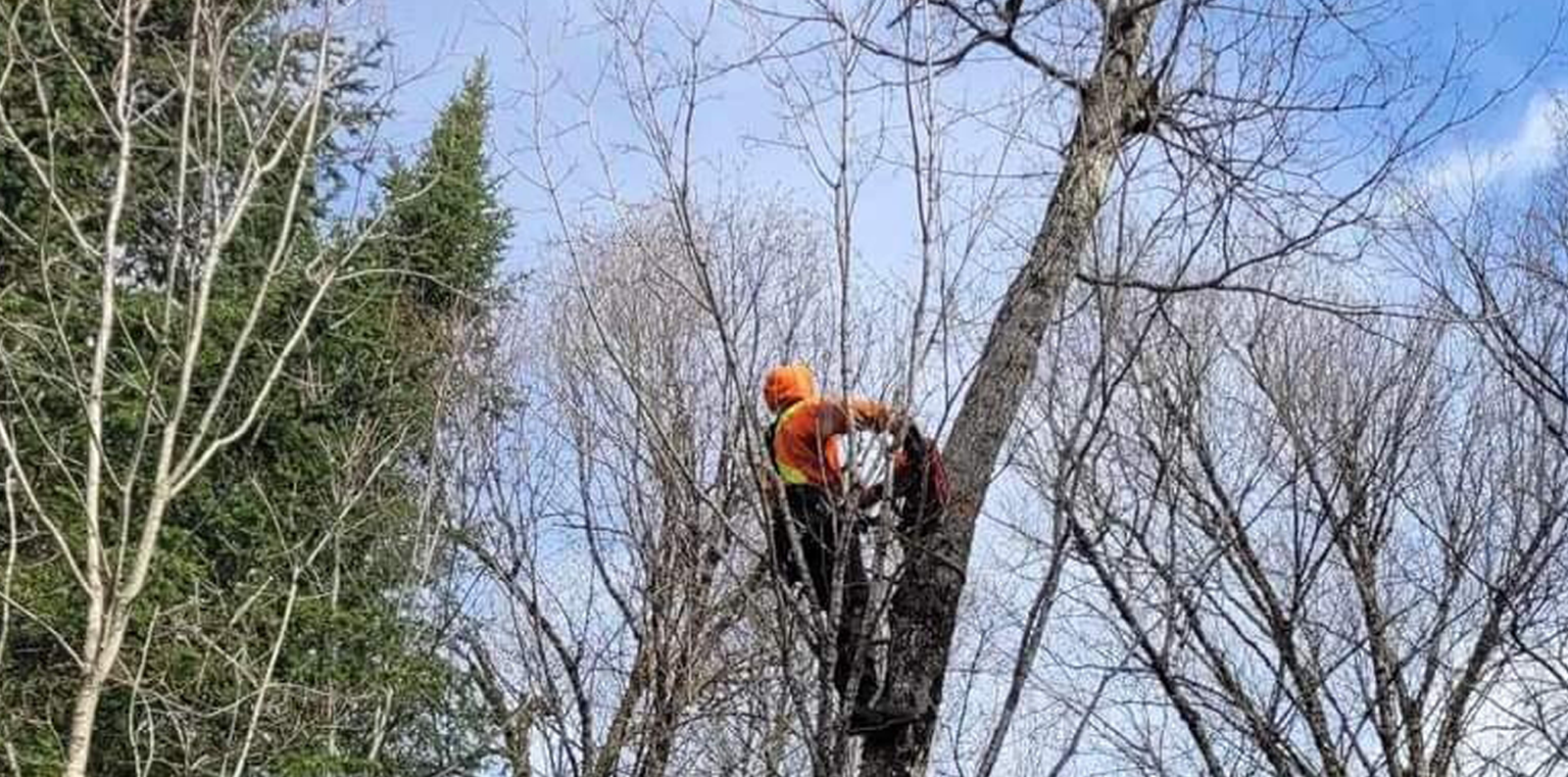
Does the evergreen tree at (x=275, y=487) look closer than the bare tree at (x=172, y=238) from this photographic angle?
No

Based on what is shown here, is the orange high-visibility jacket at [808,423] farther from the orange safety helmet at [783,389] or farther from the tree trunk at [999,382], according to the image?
the tree trunk at [999,382]

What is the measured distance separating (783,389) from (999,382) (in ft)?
2.87

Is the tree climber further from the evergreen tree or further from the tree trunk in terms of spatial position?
the evergreen tree

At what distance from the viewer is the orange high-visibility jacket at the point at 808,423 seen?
3527 millimetres

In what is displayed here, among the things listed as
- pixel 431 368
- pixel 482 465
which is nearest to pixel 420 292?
pixel 431 368

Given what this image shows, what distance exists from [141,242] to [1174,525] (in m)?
6.22

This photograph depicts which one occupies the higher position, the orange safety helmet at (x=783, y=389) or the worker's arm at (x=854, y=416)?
the orange safety helmet at (x=783, y=389)

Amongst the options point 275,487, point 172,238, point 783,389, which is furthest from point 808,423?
point 275,487

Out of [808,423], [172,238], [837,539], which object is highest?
[172,238]

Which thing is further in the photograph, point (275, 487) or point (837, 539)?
point (275, 487)

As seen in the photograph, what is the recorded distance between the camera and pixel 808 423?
4.03 metres

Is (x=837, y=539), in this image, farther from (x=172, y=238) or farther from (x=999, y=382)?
(x=172, y=238)

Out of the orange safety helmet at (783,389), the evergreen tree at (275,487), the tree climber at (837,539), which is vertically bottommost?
the tree climber at (837,539)

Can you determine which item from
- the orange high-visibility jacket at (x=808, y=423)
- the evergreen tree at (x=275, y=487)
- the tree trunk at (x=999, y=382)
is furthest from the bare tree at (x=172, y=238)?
the tree trunk at (x=999, y=382)
